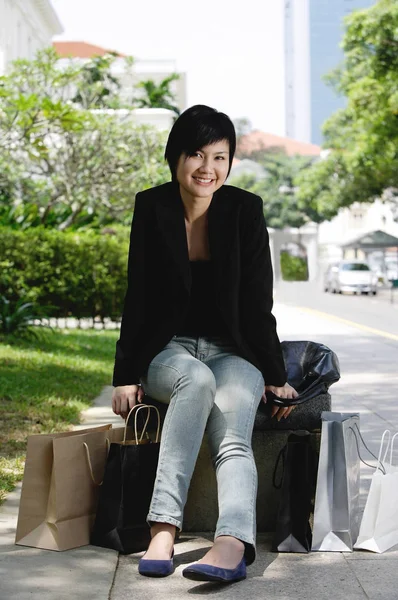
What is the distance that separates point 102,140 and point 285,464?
19338 millimetres

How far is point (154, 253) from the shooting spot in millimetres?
4402

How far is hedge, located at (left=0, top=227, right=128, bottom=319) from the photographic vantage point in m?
17.6

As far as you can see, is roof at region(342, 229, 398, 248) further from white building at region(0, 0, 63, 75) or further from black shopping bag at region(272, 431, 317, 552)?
black shopping bag at region(272, 431, 317, 552)

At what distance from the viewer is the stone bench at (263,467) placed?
4.48m

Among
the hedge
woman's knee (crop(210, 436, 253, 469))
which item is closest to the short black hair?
woman's knee (crop(210, 436, 253, 469))

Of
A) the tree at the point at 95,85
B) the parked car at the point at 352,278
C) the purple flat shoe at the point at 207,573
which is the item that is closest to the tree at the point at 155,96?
the tree at the point at 95,85

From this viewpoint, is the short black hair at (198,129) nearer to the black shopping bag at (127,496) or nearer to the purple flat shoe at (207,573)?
the black shopping bag at (127,496)

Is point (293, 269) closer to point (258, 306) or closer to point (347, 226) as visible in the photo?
point (347, 226)

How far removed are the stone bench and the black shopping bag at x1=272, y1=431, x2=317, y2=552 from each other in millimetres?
201

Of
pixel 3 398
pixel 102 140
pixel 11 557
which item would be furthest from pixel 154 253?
pixel 102 140

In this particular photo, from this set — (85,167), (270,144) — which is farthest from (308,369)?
(270,144)

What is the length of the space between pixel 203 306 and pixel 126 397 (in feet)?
1.58

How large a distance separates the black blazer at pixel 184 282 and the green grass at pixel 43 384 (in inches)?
54.3

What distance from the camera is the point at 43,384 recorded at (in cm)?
966
